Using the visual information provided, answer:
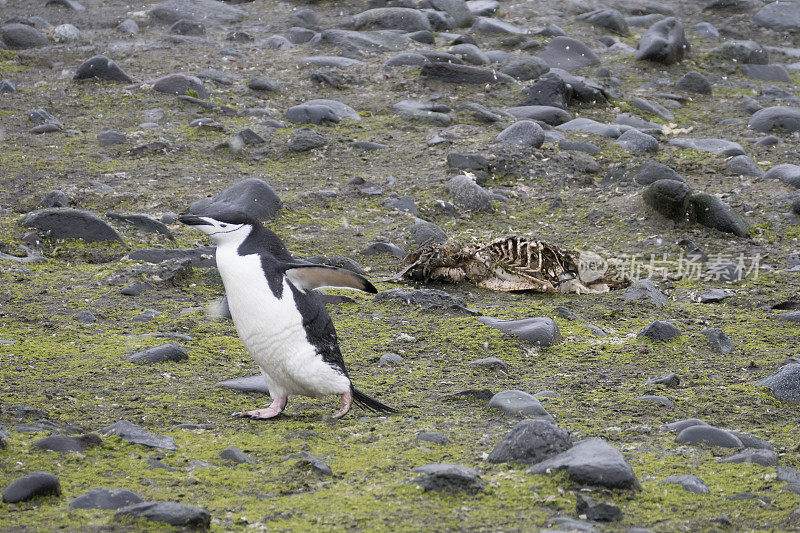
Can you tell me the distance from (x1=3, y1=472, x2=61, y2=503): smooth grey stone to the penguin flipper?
1.38 meters

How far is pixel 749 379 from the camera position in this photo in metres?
4.50

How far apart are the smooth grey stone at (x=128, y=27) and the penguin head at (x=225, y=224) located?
299 inches

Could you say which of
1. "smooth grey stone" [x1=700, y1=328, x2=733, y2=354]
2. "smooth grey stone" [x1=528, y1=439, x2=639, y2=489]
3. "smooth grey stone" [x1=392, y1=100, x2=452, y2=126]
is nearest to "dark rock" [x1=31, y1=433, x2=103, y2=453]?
"smooth grey stone" [x1=528, y1=439, x2=639, y2=489]

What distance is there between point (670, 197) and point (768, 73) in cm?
482

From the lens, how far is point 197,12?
1169 centimetres

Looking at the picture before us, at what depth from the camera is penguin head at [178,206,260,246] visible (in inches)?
162

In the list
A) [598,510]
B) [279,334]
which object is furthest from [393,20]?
[598,510]

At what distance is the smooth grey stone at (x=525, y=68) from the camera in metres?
9.93

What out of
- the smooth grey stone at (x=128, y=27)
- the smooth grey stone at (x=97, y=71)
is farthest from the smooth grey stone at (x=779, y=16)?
the smooth grey stone at (x=97, y=71)

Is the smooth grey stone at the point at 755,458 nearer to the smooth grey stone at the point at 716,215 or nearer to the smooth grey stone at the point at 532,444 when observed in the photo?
the smooth grey stone at the point at 532,444

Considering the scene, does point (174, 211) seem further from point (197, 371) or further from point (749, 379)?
point (749, 379)

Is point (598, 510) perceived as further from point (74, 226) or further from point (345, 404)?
point (74, 226)

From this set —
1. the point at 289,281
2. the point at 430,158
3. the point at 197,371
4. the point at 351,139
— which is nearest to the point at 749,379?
the point at 289,281

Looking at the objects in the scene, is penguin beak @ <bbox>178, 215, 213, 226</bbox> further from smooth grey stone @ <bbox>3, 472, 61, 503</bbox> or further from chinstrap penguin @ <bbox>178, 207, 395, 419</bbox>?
smooth grey stone @ <bbox>3, 472, 61, 503</bbox>
